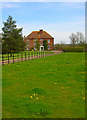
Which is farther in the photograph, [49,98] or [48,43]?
[48,43]

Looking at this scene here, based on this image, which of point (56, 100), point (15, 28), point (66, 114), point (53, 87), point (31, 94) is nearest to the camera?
point (66, 114)

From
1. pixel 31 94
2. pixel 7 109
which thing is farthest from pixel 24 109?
pixel 31 94

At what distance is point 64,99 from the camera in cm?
570

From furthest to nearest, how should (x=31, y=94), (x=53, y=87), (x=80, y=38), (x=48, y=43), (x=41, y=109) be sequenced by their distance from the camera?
(x=48, y=43)
(x=80, y=38)
(x=53, y=87)
(x=31, y=94)
(x=41, y=109)

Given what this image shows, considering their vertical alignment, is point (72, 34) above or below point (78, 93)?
above

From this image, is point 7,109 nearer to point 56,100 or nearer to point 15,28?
point 56,100

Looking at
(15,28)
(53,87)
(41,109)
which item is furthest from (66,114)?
(15,28)

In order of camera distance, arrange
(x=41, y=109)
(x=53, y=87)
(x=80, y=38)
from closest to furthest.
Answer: (x=41, y=109) < (x=53, y=87) < (x=80, y=38)

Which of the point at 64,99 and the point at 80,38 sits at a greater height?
the point at 80,38

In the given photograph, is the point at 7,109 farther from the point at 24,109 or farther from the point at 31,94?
the point at 31,94

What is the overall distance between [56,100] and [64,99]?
0.88 feet

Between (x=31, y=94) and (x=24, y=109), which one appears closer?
(x=24, y=109)

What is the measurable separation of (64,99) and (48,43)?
2791 inches

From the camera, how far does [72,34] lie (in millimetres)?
69688
